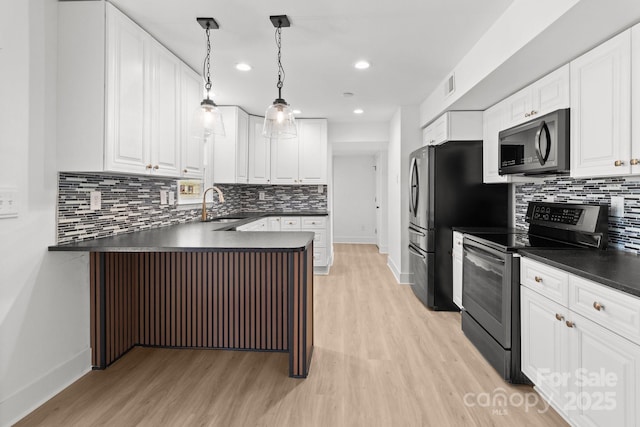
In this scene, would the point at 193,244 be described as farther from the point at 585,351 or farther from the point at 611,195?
the point at 611,195

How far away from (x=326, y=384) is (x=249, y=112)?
3.90 m

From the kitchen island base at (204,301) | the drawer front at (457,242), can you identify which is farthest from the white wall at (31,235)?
the drawer front at (457,242)

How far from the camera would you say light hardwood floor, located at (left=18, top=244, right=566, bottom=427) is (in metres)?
1.83

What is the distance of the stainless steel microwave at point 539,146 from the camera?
7.14 feet

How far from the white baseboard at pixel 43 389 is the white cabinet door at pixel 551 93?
11.4ft

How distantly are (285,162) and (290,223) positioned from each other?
0.94 m

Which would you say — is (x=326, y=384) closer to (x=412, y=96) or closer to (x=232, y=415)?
(x=232, y=415)

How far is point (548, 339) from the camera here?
1835 millimetres

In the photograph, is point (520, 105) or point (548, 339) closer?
point (548, 339)

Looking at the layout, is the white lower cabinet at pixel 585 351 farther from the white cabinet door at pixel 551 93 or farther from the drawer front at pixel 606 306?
the white cabinet door at pixel 551 93

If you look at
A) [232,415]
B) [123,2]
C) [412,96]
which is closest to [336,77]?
[412,96]

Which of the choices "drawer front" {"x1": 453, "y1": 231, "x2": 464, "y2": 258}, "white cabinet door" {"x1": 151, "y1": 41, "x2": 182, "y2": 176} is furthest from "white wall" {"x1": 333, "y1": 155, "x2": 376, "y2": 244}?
"white cabinet door" {"x1": 151, "y1": 41, "x2": 182, "y2": 176}

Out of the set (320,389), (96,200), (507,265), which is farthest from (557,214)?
(96,200)

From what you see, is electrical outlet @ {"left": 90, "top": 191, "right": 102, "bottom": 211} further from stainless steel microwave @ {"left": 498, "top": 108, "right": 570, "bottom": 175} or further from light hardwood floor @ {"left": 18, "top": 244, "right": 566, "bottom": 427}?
stainless steel microwave @ {"left": 498, "top": 108, "right": 570, "bottom": 175}
